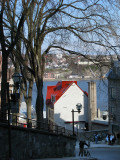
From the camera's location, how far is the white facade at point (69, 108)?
173ft

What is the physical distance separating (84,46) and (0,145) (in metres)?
7.41

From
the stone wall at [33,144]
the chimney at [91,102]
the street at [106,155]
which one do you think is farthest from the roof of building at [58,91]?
the stone wall at [33,144]

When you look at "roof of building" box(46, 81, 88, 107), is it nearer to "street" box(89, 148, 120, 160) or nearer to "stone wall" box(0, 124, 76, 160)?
"street" box(89, 148, 120, 160)

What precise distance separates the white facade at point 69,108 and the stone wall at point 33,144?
3103 centimetres

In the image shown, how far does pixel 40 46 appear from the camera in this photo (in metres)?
20.7

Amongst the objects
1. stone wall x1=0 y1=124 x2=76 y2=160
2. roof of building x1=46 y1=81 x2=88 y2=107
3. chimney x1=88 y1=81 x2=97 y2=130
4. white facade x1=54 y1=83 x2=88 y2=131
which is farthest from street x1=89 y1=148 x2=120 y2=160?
roof of building x1=46 y1=81 x2=88 y2=107

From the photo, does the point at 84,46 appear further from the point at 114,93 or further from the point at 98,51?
the point at 114,93

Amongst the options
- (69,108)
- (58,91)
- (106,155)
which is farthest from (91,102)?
(106,155)

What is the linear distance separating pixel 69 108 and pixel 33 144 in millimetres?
35940

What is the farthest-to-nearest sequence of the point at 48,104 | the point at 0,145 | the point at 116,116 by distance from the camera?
the point at 48,104
the point at 116,116
the point at 0,145

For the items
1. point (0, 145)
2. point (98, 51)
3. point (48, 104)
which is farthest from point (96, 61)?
point (48, 104)

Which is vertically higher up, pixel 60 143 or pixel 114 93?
pixel 114 93

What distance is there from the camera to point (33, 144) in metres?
17.8

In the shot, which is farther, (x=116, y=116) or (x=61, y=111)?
(x=61, y=111)
